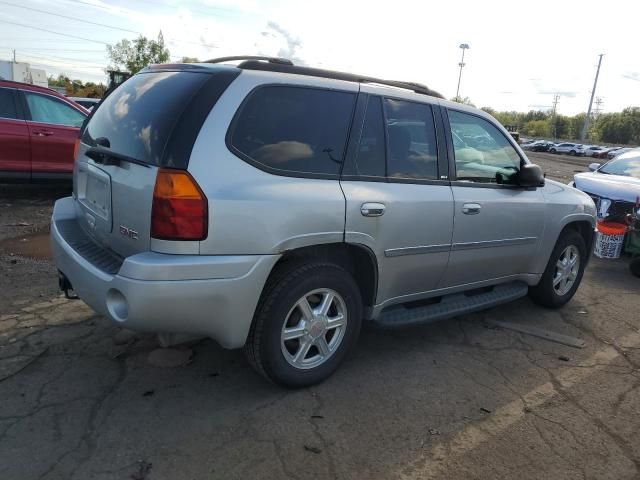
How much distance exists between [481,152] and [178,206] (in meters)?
2.54

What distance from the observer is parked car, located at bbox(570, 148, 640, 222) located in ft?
24.0

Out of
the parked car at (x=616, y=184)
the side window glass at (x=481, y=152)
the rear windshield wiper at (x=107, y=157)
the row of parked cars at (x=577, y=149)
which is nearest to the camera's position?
the rear windshield wiper at (x=107, y=157)

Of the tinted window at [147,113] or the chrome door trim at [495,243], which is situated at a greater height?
the tinted window at [147,113]

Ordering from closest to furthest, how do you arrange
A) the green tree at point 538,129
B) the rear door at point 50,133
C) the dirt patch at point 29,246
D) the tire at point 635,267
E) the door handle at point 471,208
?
the door handle at point 471,208 → the dirt patch at point 29,246 → the tire at point 635,267 → the rear door at point 50,133 → the green tree at point 538,129

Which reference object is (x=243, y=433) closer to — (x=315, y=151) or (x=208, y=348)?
(x=208, y=348)

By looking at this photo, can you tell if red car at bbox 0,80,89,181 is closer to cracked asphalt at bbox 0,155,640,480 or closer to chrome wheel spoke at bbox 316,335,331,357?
cracked asphalt at bbox 0,155,640,480

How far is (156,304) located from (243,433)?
83 cm

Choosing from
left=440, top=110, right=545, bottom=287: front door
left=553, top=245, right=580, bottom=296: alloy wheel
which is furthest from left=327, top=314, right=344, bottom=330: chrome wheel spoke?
left=553, top=245, right=580, bottom=296: alloy wheel

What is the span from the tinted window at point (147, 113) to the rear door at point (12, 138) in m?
5.03

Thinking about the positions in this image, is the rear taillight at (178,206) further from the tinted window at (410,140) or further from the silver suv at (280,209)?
the tinted window at (410,140)

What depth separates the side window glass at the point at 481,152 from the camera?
3914 mm

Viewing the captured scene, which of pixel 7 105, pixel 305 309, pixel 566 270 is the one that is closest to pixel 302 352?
pixel 305 309

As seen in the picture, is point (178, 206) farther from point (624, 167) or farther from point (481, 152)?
point (624, 167)

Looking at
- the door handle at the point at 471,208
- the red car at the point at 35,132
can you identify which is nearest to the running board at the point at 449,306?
the door handle at the point at 471,208
